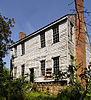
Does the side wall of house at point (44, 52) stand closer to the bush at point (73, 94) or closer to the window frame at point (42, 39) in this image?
the window frame at point (42, 39)

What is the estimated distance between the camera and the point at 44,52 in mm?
15039

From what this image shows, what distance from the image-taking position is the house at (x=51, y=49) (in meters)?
13.0

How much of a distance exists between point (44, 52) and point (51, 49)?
1.17 metres

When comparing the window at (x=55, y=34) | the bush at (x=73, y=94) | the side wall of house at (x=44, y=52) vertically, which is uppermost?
the window at (x=55, y=34)

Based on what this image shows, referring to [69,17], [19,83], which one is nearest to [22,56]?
[69,17]

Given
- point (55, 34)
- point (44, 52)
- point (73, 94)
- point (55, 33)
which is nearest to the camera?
point (73, 94)

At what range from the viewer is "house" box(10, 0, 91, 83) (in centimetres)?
1303

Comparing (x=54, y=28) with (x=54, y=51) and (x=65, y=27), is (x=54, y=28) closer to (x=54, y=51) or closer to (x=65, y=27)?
(x=65, y=27)

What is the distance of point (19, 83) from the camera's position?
3293mm

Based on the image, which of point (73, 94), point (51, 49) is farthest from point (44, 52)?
point (73, 94)

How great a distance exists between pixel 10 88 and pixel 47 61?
11303 mm

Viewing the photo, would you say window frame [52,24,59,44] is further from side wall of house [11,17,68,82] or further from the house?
side wall of house [11,17,68,82]

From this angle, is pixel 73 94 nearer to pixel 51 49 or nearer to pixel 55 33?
pixel 51 49

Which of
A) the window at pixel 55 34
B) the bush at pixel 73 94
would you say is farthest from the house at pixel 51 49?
the bush at pixel 73 94
